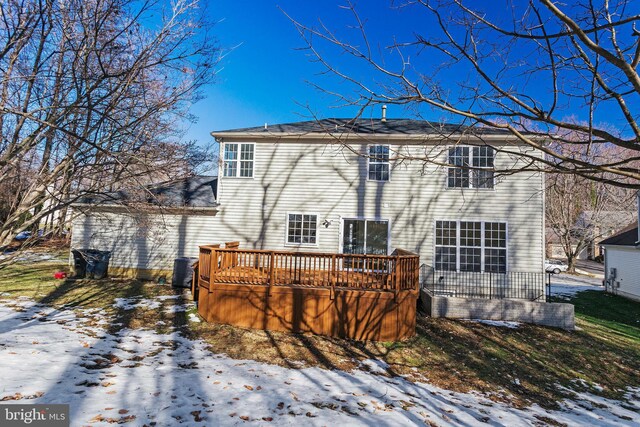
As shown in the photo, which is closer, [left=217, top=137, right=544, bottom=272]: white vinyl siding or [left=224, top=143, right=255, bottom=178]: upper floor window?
[left=217, top=137, right=544, bottom=272]: white vinyl siding

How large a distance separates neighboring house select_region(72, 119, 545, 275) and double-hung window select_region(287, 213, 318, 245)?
0.04 meters

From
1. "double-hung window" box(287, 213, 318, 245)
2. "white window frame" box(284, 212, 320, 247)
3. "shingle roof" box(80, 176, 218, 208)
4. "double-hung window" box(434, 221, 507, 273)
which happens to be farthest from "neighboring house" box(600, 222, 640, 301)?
"shingle roof" box(80, 176, 218, 208)

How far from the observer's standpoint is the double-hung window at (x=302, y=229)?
11.6 m

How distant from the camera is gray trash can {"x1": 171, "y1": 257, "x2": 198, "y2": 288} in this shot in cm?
1053

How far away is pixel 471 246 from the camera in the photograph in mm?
11000

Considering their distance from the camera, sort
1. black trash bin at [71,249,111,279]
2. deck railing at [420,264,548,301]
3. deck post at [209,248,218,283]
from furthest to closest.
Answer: black trash bin at [71,249,111,279] → deck railing at [420,264,548,301] → deck post at [209,248,218,283]

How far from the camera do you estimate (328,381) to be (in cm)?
507

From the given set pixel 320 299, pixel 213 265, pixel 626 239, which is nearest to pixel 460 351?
pixel 320 299

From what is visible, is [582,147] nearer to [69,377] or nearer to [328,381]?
[328,381]

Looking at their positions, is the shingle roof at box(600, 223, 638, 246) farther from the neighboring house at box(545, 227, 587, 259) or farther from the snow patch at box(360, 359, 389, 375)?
the neighboring house at box(545, 227, 587, 259)

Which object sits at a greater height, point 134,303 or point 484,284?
point 484,284

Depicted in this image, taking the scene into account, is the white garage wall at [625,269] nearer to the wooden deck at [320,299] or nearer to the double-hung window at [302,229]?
the wooden deck at [320,299]

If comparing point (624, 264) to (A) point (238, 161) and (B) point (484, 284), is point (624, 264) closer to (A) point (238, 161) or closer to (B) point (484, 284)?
(B) point (484, 284)

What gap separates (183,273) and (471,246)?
9.38 meters
